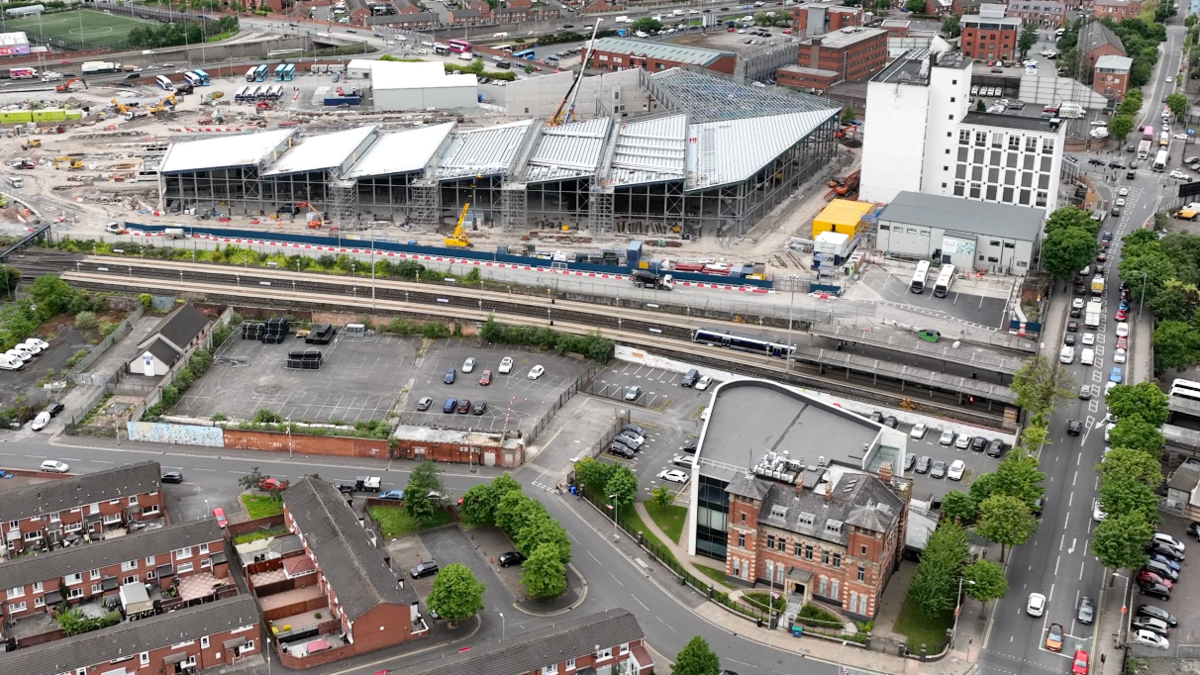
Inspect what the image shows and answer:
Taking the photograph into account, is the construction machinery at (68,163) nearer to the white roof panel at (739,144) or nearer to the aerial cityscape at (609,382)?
the aerial cityscape at (609,382)

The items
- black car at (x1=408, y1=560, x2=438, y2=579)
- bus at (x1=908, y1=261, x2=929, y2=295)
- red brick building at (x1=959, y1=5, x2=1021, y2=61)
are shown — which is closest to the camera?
black car at (x1=408, y1=560, x2=438, y2=579)

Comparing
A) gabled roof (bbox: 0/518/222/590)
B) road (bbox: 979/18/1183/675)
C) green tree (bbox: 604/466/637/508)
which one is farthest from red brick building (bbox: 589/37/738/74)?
gabled roof (bbox: 0/518/222/590)

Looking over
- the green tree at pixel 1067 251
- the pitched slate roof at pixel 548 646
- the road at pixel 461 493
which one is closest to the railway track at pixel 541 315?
the road at pixel 461 493

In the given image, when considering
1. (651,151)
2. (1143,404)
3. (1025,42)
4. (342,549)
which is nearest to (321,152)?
(651,151)

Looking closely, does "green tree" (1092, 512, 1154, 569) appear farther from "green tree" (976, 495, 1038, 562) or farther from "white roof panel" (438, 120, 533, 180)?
"white roof panel" (438, 120, 533, 180)

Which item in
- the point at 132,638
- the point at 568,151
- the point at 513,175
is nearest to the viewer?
the point at 132,638

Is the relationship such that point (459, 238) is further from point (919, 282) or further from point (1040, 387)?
point (1040, 387)
